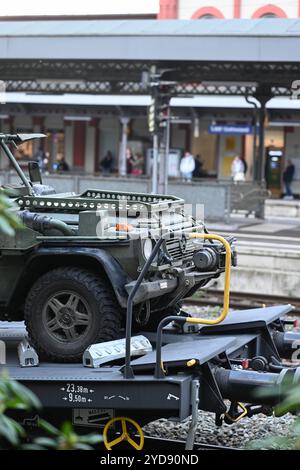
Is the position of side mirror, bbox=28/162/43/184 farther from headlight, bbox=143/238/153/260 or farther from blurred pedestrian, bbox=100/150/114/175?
blurred pedestrian, bbox=100/150/114/175

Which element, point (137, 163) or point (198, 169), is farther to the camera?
point (137, 163)

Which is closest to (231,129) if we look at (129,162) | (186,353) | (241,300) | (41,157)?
(129,162)

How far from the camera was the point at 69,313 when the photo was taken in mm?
6848

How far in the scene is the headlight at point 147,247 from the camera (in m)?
6.85

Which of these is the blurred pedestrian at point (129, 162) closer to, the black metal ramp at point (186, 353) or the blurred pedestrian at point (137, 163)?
the blurred pedestrian at point (137, 163)

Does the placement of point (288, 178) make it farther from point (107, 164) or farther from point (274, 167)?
point (107, 164)

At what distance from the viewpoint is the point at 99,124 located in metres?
41.1

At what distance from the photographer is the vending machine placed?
37.2 metres

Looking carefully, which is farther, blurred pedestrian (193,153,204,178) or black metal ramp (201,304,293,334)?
blurred pedestrian (193,153,204,178)

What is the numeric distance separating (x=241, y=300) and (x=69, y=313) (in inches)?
310

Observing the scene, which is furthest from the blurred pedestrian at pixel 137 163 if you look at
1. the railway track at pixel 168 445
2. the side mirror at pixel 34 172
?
the railway track at pixel 168 445

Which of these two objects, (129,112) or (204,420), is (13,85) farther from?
(204,420)

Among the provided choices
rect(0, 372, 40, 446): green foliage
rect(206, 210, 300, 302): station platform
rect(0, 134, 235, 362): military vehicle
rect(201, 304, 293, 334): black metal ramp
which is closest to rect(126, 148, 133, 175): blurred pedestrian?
rect(206, 210, 300, 302): station platform
